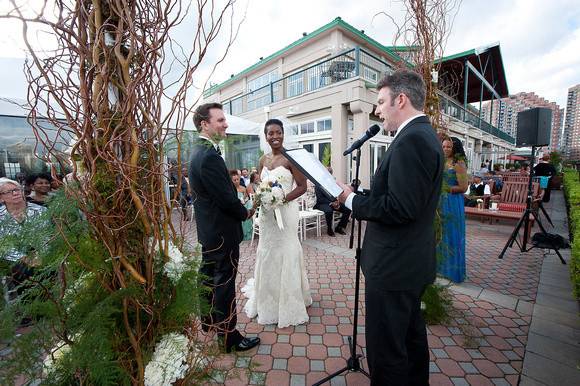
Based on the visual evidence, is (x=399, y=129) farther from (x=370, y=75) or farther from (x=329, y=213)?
(x=370, y=75)

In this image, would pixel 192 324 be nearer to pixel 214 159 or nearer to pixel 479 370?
pixel 214 159

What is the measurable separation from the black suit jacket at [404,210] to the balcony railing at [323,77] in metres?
6.33

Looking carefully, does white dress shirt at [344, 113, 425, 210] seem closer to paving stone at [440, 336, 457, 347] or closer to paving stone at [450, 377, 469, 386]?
paving stone at [450, 377, 469, 386]

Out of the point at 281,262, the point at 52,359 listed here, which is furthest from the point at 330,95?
the point at 52,359

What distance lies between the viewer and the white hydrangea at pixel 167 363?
1092 millimetres

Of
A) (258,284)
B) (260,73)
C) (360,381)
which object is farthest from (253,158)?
(360,381)

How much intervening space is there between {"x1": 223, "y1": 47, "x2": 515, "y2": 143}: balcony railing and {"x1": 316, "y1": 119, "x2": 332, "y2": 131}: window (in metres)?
1.29

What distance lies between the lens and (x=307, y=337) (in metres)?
2.73

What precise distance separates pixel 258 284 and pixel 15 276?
2192 millimetres

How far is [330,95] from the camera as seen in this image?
10086 mm

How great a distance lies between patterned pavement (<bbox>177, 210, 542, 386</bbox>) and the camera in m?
2.22

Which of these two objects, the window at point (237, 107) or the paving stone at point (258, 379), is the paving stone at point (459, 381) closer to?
the paving stone at point (258, 379)

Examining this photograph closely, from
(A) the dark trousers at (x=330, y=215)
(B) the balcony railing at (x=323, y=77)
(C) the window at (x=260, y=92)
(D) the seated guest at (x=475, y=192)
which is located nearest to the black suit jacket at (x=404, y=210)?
(A) the dark trousers at (x=330, y=215)

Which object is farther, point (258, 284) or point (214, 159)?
point (258, 284)
